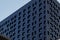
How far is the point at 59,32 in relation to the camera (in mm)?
77875

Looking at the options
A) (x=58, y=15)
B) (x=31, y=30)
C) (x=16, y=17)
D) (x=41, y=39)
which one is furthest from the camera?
(x=16, y=17)

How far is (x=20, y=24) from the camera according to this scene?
83438 mm

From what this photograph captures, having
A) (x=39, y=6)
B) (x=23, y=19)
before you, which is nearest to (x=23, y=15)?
(x=23, y=19)

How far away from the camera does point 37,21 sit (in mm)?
74188

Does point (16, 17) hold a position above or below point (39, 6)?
above

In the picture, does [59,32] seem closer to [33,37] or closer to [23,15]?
[33,37]

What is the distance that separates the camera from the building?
2813 inches

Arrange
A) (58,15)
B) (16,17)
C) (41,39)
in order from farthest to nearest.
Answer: (16,17)
(58,15)
(41,39)

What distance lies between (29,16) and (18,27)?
26.0ft

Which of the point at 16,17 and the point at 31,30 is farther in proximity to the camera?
the point at 16,17

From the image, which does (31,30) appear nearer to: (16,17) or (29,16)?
(29,16)

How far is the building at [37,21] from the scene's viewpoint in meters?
71.4

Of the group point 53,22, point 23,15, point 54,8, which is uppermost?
point 23,15

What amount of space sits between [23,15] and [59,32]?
688 inches
